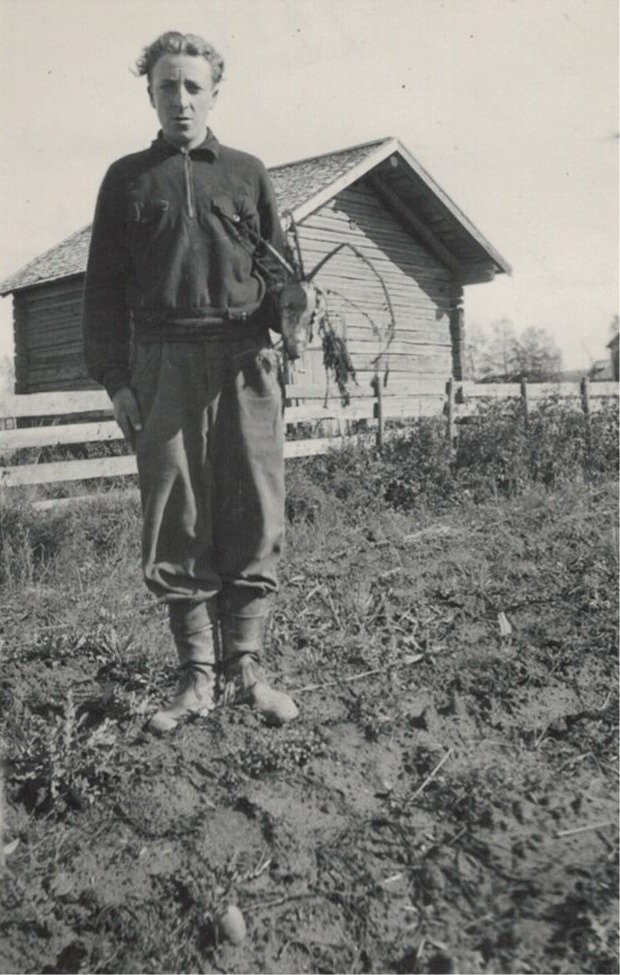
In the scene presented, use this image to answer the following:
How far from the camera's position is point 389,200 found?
48.3 ft

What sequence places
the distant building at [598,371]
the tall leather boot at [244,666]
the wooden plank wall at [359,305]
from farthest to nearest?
1. the wooden plank wall at [359,305]
2. the distant building at [598,371]
3. the tall leather boot at [244,666]

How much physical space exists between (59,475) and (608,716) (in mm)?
5107

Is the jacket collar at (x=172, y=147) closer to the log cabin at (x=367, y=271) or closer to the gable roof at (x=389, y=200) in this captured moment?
the gable roof at (x=389, y=200)

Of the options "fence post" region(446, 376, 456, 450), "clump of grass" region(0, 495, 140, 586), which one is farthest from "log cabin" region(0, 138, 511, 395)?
Result: "clump of grass" region(0, 495, 140, 586)

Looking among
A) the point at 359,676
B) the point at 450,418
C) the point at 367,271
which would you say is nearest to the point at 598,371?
the point at 450,418

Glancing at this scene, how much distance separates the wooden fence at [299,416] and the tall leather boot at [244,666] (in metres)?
1.21

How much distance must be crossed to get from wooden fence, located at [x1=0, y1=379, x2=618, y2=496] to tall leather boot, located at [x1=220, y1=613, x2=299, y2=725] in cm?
121

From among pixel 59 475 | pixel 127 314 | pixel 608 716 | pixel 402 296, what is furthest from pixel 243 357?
pixel 402 296

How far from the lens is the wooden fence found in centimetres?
682

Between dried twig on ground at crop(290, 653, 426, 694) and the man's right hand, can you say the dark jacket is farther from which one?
dried twig on ground at crop(290, 653, 426, 694)

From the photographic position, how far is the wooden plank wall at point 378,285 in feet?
45.9

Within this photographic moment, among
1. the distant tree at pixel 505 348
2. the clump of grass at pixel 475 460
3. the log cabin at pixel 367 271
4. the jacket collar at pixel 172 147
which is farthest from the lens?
the distant tree at pixel 505 348

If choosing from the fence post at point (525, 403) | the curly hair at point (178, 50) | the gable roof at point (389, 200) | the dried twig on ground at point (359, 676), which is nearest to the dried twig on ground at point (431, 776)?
the dried twig on ground at point (359, 676)

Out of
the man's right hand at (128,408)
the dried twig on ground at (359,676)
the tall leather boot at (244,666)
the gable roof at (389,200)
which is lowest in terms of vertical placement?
the dried twig on ground at (359,676)
